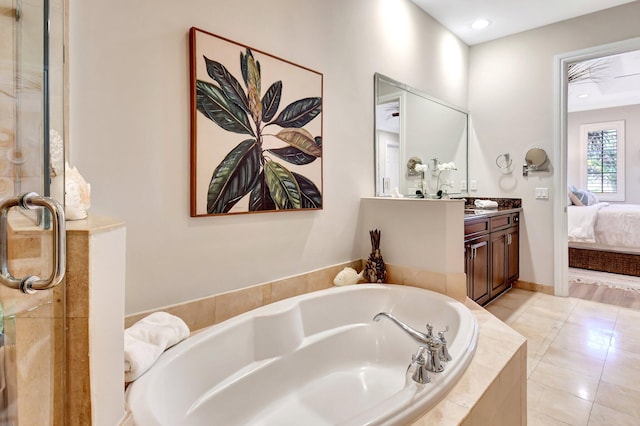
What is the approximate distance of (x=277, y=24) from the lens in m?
1.89

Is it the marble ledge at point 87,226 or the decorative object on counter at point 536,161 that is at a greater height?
the decorative object on counter at point 536,161

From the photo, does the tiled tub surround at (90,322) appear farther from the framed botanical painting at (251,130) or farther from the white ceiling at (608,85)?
the white ceiling at (608,85)

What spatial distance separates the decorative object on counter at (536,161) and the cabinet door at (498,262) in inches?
31.6

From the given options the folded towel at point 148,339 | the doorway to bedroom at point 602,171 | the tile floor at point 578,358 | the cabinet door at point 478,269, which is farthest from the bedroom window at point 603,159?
the folded towel at point 148,339

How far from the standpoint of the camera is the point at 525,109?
360 centimetres

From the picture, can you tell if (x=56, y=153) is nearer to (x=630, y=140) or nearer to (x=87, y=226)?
(x=87, y=226)

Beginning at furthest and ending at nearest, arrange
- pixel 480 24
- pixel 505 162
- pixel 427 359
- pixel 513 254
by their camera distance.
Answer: pixel 505 162 < pixel 513 254 < pixel 480 24 < pixel 427 359

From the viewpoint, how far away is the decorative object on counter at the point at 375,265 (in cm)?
227

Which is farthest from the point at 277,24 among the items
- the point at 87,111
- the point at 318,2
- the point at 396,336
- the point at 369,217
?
the point at 396,336

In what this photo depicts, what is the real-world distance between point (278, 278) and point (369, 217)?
865 millimetres

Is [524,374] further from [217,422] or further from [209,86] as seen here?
[209,86]

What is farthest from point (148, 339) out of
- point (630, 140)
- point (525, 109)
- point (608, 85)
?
point (630, 140)

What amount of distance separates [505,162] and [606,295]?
5.48ft

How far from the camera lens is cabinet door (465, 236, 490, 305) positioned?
8.95ft
